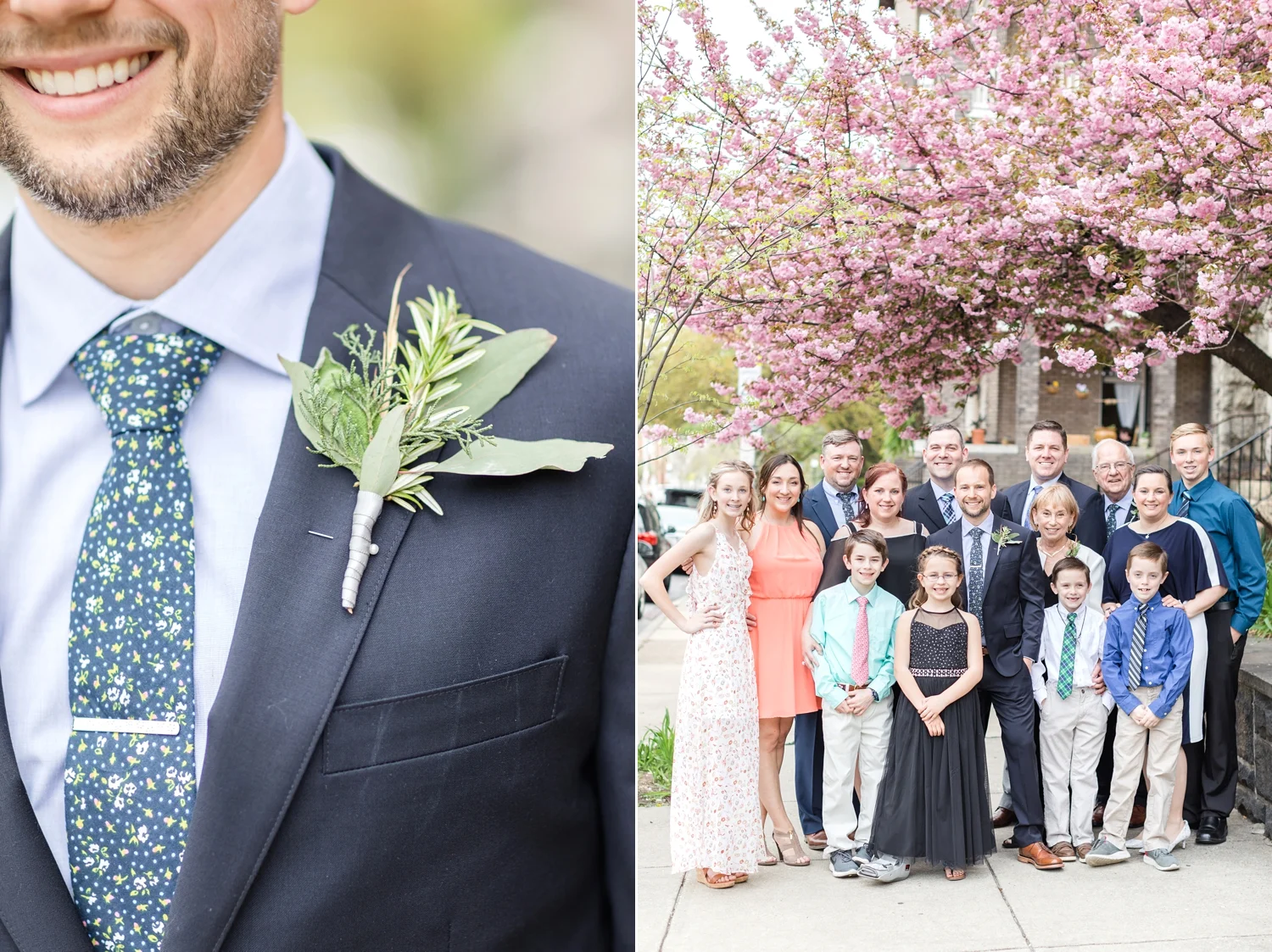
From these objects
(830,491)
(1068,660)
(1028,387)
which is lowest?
(1068,660)

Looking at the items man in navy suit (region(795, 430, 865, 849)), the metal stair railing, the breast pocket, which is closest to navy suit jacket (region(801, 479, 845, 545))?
man in navy suit (region(795, 430, 865, 849))

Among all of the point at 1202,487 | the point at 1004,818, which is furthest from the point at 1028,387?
the point at 1004,818

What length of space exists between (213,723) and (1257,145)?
3514 mm

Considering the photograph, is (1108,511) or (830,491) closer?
(830,491)

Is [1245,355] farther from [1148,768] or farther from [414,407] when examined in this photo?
[414,407]

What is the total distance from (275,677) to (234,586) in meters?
0.15

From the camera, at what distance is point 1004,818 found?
3.39m

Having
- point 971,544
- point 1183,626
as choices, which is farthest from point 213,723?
point 1183,626

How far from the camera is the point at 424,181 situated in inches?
62.2

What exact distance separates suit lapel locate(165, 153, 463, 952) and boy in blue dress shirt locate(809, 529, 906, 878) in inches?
73.5

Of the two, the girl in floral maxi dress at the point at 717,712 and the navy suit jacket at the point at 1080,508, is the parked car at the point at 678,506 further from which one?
the girl in floral maxi dress at the point at 717,712

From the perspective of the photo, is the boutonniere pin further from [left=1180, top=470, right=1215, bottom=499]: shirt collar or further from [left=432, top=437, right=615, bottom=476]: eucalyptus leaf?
[left=432, top=437, right=615, bottom=476]: eucalyptus leaf

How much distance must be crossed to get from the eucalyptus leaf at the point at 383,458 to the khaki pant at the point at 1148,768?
2567mm

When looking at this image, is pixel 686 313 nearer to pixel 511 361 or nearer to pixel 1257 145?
pixel 511 361
